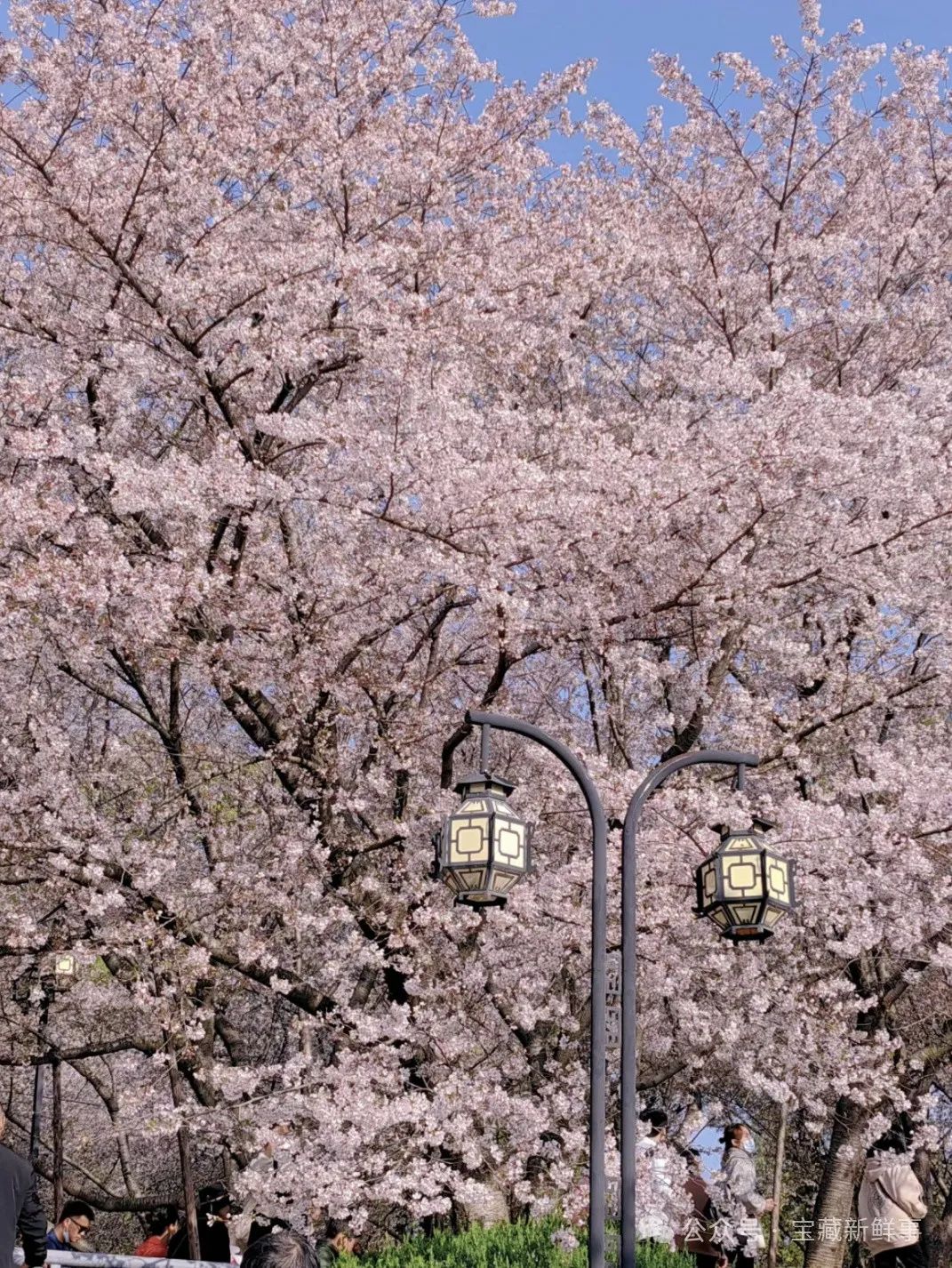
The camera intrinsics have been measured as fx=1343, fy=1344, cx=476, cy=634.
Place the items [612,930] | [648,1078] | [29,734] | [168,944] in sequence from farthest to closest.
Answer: [648,1078] < [29,734] < [612,930] < [168,944]

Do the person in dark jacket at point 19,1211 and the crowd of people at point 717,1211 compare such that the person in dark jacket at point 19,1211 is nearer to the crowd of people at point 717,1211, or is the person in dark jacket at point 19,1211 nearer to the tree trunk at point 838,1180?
the crowd of people at point 717,1211

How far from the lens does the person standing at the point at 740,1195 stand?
31.2ft

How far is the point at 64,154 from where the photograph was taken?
1017 cm

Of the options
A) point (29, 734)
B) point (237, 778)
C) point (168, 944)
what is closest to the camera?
point (168, 944)

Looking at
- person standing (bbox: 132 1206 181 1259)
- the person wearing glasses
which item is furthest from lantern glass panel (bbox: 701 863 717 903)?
the person wearing glasses

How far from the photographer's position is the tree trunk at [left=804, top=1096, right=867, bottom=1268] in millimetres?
12648

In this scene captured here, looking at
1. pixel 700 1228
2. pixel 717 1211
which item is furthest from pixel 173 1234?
A: pixel 717 1211

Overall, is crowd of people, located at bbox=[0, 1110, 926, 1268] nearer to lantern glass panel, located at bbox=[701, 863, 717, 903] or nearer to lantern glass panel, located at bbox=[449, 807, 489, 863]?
lantern glass panel, located at bbox=[701, 863, 717, 903]

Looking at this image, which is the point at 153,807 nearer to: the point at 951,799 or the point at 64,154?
the point at 64,154

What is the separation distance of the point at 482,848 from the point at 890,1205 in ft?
16.5

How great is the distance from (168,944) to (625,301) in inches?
314

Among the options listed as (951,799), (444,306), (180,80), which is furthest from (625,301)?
(951,799)

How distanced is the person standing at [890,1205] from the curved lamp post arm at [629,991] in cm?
332

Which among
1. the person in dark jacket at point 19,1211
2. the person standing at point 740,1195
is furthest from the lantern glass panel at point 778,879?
the person in dark jacket at point 19,1211
